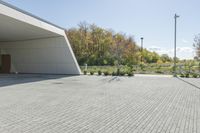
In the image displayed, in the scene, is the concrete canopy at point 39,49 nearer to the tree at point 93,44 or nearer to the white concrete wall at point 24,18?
the white concrete wall at point 24,18

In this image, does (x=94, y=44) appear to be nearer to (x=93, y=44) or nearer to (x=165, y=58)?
(x=93, y=44)

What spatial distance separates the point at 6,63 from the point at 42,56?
21.3 feet

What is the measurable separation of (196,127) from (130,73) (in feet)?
48.2

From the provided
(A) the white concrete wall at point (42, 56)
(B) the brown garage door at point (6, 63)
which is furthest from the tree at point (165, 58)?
(B) the brown garage door at point (6, 63)

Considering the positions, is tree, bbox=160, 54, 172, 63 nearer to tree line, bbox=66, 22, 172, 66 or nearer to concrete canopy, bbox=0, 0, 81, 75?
tree line, bbox=66, 22, 172, 66

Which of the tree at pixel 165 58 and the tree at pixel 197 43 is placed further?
the tree at pixel 165 58

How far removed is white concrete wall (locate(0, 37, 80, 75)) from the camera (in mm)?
19478

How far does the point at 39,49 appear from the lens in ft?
68.4

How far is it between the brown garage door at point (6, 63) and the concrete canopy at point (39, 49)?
0.41 meters

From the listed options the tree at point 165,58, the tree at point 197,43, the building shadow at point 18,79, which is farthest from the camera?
the tree at point 165,58

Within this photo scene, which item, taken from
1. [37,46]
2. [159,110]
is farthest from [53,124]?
[37,46]

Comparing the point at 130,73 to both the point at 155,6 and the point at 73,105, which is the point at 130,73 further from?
the point at 73,105

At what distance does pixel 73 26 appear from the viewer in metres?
42.2

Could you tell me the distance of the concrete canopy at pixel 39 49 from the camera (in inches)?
674
